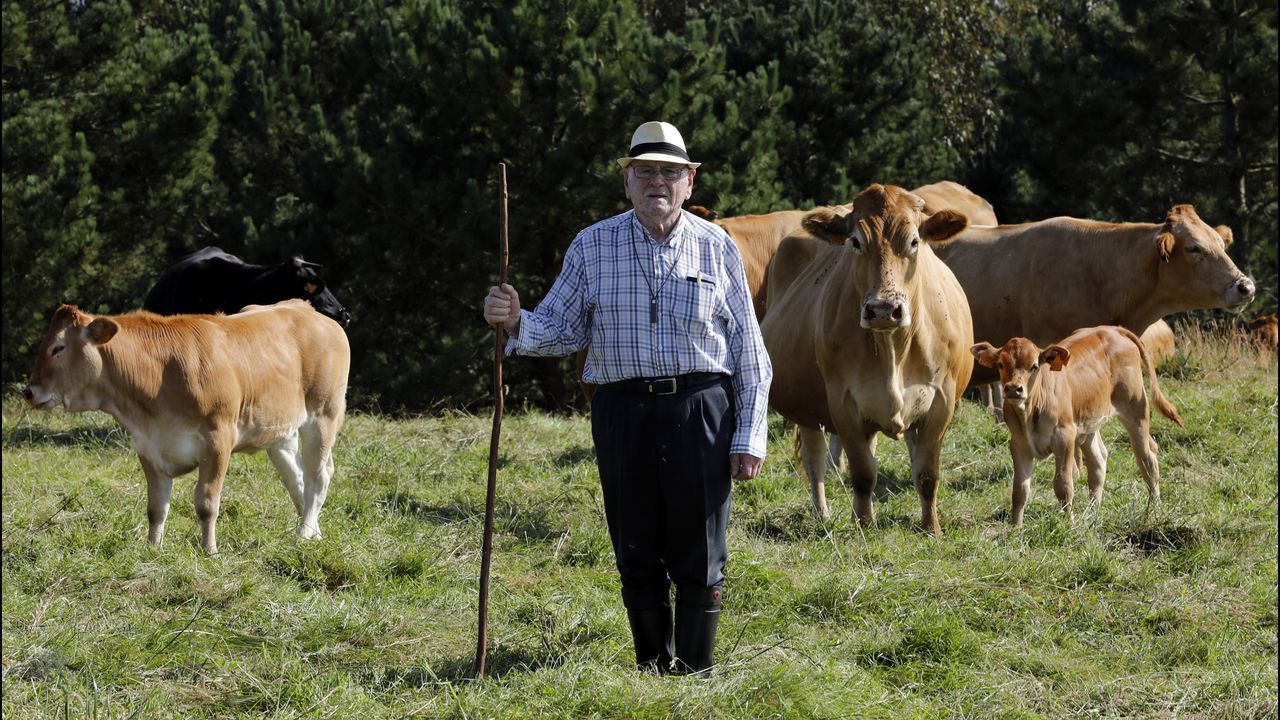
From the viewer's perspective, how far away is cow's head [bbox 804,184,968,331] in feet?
21.9

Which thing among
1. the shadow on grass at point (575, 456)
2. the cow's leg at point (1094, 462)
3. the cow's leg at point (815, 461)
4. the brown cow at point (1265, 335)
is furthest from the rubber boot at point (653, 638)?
the brown cow at point (1265, 335)

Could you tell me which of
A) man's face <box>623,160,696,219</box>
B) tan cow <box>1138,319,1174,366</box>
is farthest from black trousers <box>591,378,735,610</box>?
tan cow <box>1138,319,1174,366</box>

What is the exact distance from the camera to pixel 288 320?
808 cm

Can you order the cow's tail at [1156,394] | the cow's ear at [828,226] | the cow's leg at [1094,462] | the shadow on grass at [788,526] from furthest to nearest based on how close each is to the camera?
the cow's tail at [1156,394] → the cow's leg at [1094,462] → the shadow on grass at [788,526] → the cow's ear at [828,226]

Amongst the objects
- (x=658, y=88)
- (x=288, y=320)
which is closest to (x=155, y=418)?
(x=288, y=320)

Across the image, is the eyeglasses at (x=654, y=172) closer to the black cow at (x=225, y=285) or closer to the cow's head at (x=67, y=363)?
the cow's head at (x=67, y=363)

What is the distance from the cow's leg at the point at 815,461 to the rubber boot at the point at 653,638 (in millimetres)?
3254

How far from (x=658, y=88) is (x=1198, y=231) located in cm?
986

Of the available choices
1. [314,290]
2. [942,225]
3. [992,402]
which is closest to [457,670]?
[942,225]

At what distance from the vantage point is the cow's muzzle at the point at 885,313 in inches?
261

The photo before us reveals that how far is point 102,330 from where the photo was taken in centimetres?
704

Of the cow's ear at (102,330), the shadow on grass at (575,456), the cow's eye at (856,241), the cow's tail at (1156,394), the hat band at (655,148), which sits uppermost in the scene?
the hat band at (655,148)

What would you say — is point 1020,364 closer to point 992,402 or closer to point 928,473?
point 928,473

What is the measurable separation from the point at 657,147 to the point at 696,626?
180 centimetres
